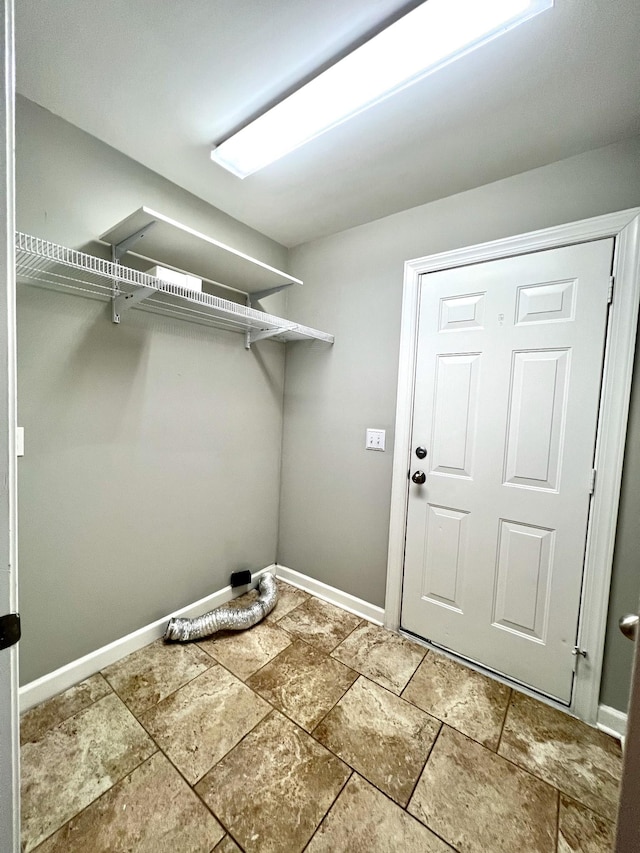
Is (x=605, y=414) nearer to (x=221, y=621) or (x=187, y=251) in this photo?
(x=187, y=251)

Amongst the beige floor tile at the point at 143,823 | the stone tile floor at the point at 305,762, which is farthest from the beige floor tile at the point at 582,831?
the beige floor tile at the point at 143,823

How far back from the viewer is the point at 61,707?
4.67 feet

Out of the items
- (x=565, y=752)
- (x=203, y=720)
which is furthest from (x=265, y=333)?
(x=565, y=752)

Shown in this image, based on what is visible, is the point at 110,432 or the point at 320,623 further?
the point at 320,623

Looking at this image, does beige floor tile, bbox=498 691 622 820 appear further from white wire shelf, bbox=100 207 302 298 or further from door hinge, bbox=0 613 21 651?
white wire shelf, bbox=100 207 302 298

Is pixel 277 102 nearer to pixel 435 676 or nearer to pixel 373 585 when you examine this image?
pixel 373 585

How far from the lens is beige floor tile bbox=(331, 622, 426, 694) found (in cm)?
167

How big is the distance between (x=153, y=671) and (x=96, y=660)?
275mm

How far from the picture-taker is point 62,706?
143 centimetres

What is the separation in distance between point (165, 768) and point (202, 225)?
252cm

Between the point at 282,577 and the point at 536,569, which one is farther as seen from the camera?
the point at 282,577

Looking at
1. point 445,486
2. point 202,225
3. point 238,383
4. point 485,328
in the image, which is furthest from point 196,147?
point 445,486

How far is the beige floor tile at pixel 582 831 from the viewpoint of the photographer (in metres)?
1.03

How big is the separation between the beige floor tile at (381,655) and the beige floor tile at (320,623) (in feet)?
0.20
